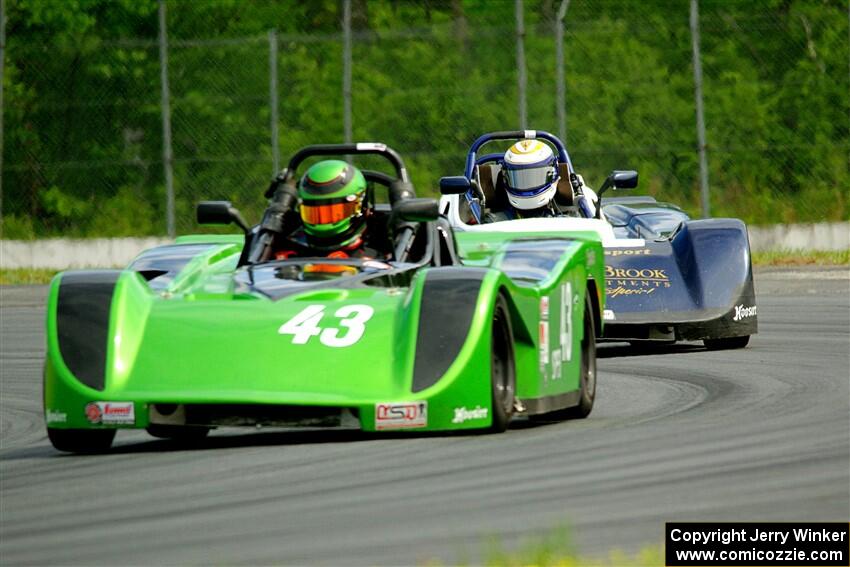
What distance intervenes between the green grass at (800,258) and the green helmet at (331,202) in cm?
1225

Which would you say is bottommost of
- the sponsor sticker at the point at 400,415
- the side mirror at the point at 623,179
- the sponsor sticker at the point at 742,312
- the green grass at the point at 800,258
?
the green grass at the point at 800,258

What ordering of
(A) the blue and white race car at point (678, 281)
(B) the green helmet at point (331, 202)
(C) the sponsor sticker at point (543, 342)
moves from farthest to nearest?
1. (A) the blue and white race car at point (678, 281)
2. (B) the green helmet at point (331, 202)
3. (C) the sponsor sticker at point (543, 342)

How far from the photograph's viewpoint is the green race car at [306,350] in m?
7.88

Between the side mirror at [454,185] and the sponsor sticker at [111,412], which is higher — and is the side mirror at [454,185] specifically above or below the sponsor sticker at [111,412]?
above

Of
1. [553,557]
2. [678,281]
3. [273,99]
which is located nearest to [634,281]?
[678,281]

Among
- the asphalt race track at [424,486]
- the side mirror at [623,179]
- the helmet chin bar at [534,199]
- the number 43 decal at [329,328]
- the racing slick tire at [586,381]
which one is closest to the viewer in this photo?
the asphalt race track at [424,486]

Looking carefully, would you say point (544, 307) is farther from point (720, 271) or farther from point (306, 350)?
point (720, 271)

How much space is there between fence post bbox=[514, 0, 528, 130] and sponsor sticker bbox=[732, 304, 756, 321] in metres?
9.18

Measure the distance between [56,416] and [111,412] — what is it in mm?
315

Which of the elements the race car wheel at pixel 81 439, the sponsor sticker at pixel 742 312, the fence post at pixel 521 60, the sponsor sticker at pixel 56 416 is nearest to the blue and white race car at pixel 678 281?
the sponsor sticker at pixel 742 312

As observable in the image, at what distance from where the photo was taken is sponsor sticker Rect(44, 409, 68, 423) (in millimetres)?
8094

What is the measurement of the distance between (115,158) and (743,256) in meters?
12.2

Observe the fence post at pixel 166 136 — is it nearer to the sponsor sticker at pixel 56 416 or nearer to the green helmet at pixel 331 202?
the green helmet at pixel 331 202

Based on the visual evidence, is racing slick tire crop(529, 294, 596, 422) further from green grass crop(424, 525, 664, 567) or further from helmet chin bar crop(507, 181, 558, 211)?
A: helmet chin bar crop(507, 181, 558, 211)
